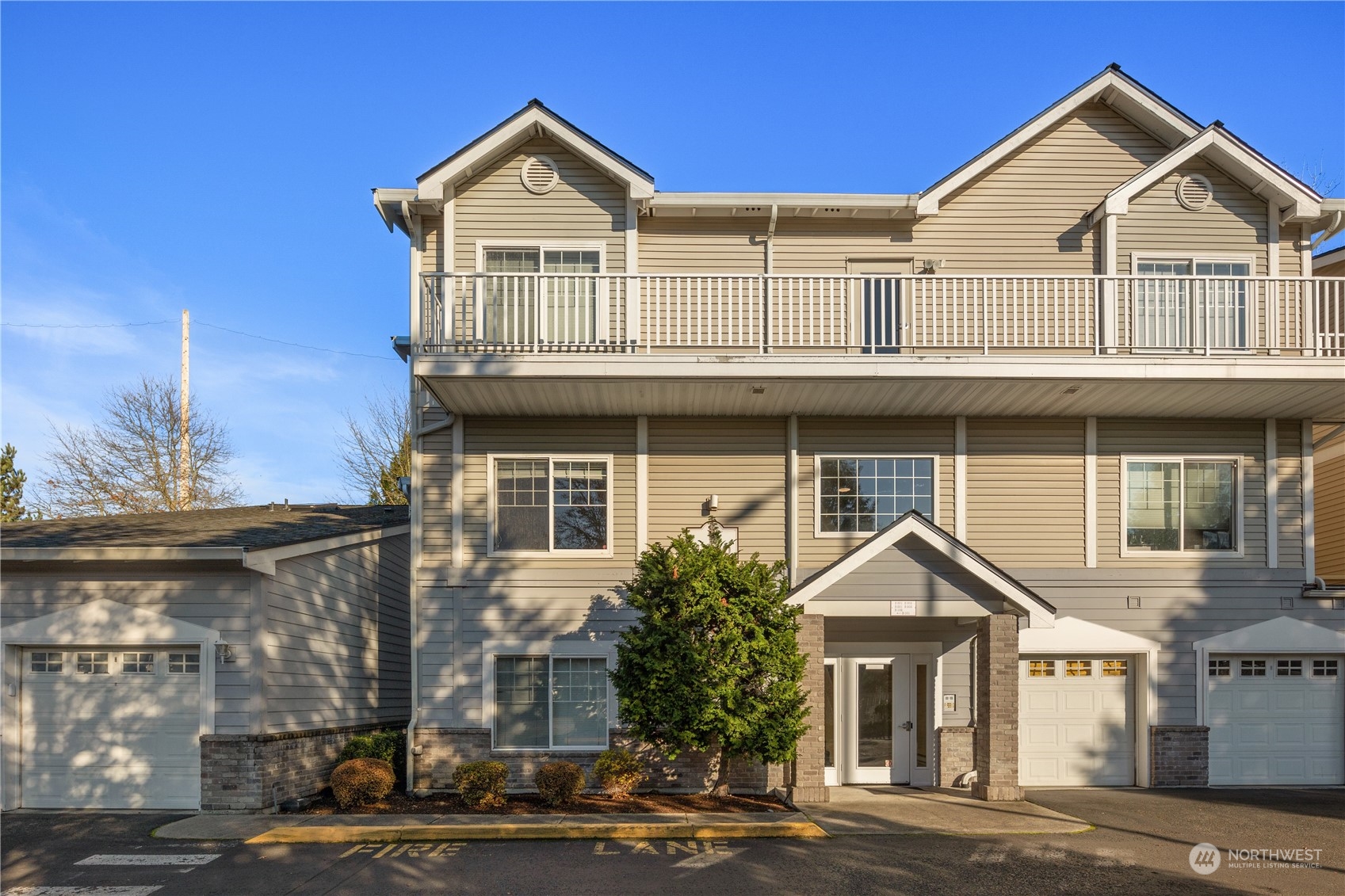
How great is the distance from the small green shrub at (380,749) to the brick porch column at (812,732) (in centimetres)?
552

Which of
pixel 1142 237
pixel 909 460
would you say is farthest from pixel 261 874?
pixel 1142 237

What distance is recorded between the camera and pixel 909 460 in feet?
46.2

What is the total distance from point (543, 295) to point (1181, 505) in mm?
9813

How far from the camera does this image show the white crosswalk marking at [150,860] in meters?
9.76

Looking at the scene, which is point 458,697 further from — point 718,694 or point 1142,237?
point 1142,237

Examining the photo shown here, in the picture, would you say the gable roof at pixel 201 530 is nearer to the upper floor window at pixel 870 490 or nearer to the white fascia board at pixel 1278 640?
the upper floor window at pixel 870 490

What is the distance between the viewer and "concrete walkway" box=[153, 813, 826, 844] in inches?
424

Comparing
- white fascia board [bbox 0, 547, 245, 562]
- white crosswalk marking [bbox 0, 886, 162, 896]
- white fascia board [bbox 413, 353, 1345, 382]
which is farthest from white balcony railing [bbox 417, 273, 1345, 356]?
white crosswalk marking [bbox 0, 886, 162, 896]

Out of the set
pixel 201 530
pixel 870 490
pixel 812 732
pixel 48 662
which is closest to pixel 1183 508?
pixel 870 490

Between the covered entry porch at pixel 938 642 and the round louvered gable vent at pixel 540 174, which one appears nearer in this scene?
the covered entry porch at pixel 938 642

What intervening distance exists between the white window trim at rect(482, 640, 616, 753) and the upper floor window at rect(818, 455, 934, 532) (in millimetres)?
3679

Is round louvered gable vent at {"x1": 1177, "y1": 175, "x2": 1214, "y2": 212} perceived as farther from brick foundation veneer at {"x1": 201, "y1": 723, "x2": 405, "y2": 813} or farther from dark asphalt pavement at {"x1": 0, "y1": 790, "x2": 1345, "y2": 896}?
brick foundation veneer at {"x1": 201, "y1": 723, "x2": 405, "y2": 813}

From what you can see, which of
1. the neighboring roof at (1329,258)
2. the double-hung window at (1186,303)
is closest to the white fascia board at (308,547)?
the double-hung window at (1186,303)

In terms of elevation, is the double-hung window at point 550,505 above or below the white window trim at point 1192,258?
below
